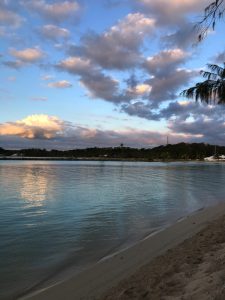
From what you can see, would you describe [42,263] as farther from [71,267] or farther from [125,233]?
[125,233]

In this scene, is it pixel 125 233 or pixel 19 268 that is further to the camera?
pixel 125 233

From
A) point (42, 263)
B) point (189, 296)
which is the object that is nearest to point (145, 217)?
point (42, 263)

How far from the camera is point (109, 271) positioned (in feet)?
31.0

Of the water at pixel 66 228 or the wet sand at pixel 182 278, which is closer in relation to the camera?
the wet sand at pixel 182 278

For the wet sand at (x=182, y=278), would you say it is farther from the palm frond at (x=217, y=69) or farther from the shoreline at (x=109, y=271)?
the palm frond at (x=217, y=69)

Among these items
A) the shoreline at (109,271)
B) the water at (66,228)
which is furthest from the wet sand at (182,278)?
the water at (66,228)

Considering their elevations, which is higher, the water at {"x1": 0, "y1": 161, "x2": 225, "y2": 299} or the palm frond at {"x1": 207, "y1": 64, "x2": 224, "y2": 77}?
the palm frond at {"x1": 207, "y1": 64, "x2": 224, "y2": 77}

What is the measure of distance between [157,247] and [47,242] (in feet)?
11.6

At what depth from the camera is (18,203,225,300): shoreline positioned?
798 cm

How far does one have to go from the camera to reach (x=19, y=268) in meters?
10.3

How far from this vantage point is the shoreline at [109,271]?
798 centimetres

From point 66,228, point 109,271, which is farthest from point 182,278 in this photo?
point 66,228

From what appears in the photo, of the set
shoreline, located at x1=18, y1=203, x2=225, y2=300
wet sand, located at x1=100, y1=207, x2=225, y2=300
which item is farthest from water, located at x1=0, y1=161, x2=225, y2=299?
→ wet sand, located at x1=100, y1=207, x2=225, y2=300

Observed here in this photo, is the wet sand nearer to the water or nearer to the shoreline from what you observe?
the shoreline
